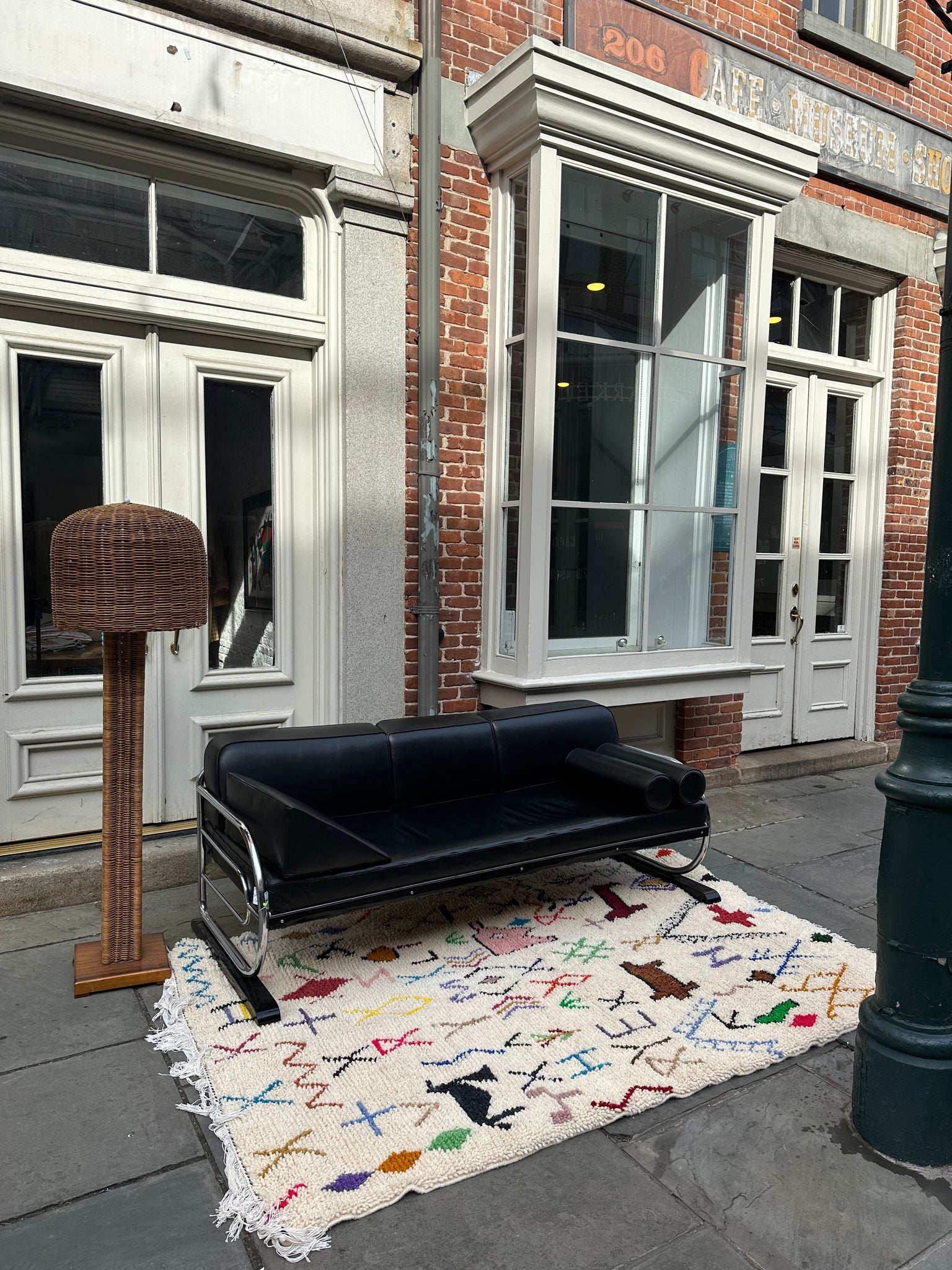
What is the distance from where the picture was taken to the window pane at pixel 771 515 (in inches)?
244

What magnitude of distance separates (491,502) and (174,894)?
2594mm

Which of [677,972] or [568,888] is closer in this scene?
[677,972]

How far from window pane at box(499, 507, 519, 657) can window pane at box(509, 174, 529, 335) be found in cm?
101

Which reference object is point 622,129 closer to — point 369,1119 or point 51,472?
point 51,472

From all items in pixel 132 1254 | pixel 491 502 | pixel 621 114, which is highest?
pixel 621 114

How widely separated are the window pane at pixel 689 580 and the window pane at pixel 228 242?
240cm

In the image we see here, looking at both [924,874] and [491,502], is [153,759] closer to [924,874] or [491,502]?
[491,502]

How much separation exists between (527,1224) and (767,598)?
4971mm

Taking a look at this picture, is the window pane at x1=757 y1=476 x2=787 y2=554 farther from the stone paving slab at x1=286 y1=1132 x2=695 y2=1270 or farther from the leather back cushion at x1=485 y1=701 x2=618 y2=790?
the stone paving slab at x1=286 y1=1132 x2=695 y2=1270

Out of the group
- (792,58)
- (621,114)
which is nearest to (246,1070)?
(621,114)

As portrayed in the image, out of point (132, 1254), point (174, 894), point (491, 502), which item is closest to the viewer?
point (132, 1254)

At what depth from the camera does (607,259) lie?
469cm

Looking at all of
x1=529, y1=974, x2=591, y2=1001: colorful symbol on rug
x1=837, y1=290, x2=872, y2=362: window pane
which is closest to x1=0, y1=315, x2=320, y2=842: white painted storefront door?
x1=529, y1=974, x2=591, y2=1001: colorful symbol on rug

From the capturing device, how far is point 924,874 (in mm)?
2258
